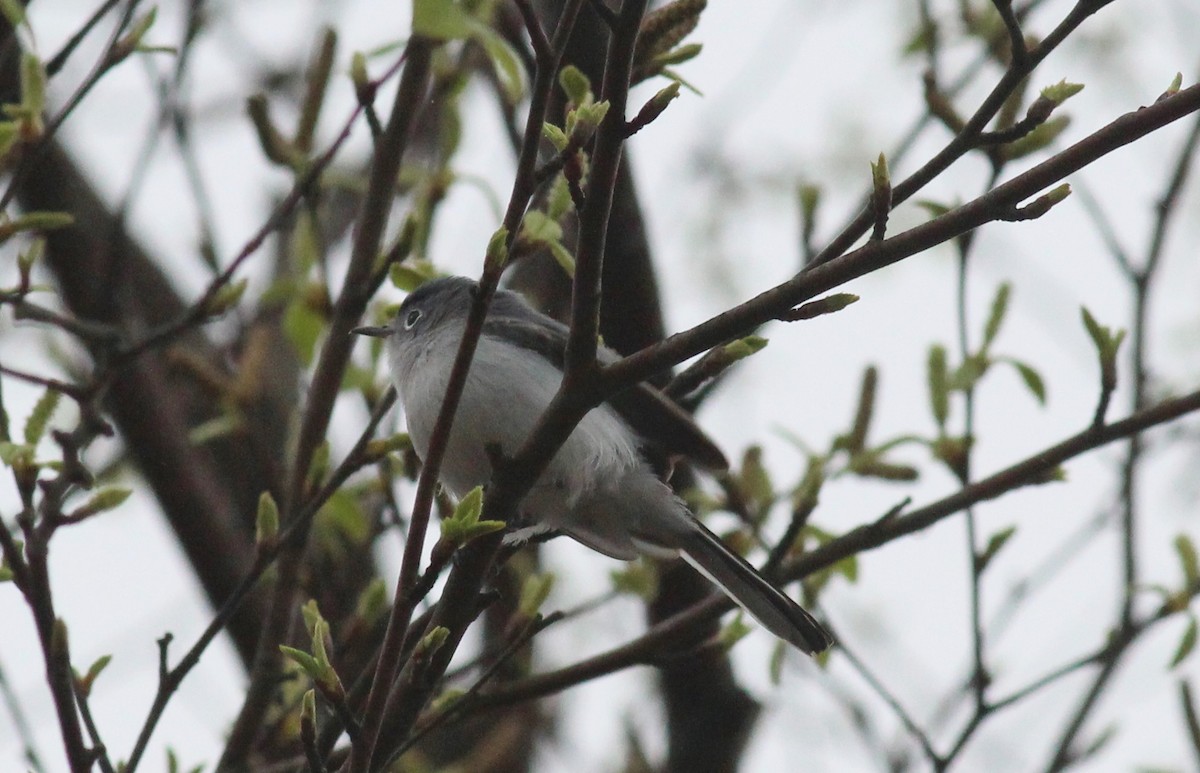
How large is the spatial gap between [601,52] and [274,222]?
38.2 inches

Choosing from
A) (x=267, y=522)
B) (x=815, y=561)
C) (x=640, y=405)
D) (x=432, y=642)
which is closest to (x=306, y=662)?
(x=432, y=642)

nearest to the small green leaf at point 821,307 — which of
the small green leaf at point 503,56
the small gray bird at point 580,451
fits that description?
the small green leaf at point 503,56

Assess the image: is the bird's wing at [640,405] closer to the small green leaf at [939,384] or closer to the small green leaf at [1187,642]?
the small green leaf at [939,384]

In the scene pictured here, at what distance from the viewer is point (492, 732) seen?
232 inches

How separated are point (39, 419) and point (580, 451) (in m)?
1.42

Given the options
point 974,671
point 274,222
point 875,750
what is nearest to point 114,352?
point 274,222

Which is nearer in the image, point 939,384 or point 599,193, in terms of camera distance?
point 599,193

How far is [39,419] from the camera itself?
2.62 metres

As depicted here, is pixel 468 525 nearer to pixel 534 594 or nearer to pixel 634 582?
pixel 534 594

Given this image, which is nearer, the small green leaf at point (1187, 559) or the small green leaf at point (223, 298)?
the small green leaf at point (223, 298)

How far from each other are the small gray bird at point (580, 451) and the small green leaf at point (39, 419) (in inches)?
34.8

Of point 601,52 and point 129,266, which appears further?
point 129,266

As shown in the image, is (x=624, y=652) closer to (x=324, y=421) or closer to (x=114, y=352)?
(x=324, y=421)

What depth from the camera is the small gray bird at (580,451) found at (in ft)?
11.3
